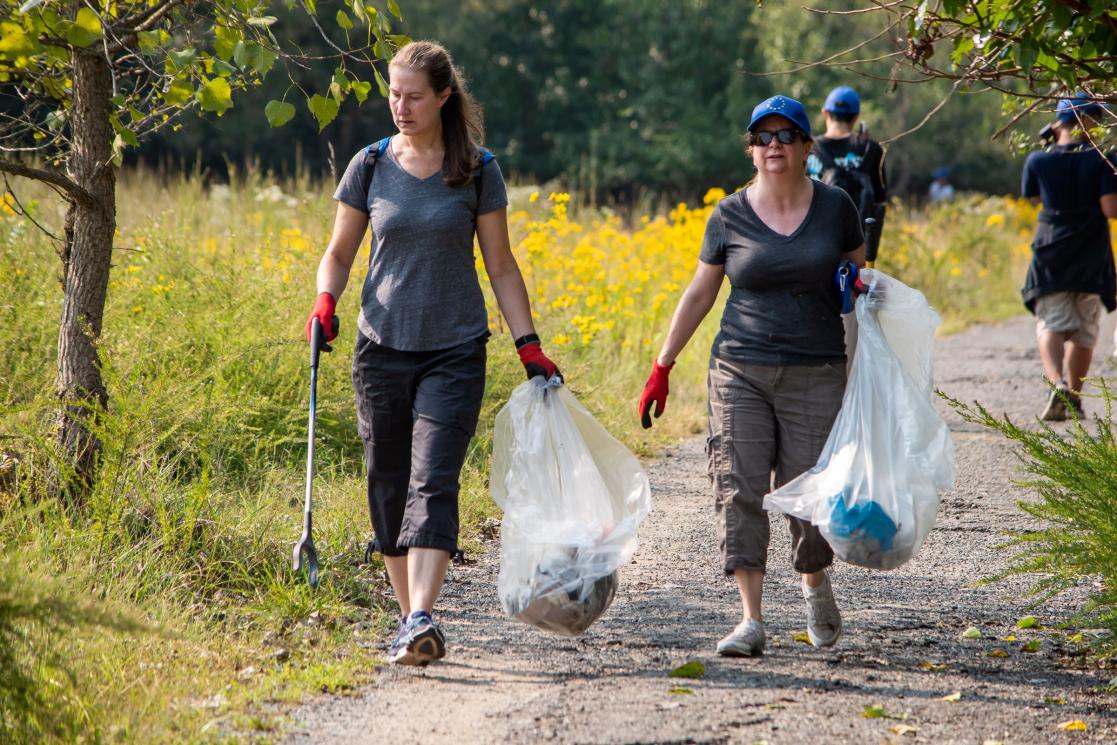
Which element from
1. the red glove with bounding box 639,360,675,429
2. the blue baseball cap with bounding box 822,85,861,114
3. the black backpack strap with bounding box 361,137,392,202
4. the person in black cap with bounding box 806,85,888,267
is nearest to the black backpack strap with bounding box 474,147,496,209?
the black backpack strap with bounding box 361,137,392,202

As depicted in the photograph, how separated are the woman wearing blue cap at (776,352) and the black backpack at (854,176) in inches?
126

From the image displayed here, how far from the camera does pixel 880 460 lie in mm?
3906

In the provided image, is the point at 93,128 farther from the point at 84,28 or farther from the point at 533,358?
the point at 533,358

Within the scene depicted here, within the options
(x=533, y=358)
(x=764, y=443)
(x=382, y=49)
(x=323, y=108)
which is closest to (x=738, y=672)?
(x=764, y=443)

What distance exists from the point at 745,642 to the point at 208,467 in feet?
6.78

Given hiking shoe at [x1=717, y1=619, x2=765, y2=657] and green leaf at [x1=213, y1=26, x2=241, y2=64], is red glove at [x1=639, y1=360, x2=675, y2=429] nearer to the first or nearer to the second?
hiking shoe at [x1=717, y1=619, x2=765, y2=657]

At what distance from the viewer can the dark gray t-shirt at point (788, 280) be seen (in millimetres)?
4086

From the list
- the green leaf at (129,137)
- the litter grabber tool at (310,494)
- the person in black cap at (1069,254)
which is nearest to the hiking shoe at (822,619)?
the litter grabber tool at (310,494)

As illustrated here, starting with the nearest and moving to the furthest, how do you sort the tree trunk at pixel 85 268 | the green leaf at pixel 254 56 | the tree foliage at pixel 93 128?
the green leaf at pixel 254 56 → the tree foliage at pixel 93 128 → the tree trunk at pixel 85 268

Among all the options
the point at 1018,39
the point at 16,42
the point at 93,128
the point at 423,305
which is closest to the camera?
the point at 1018,39

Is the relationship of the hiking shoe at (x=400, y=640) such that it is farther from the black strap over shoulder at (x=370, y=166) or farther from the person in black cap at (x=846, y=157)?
the person in black cap at (x=846, y=157)

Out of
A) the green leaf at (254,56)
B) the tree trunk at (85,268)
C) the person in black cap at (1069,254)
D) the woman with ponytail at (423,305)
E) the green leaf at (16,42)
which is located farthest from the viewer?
the person in black cap at (1069,254)

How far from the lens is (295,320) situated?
6.79 meters

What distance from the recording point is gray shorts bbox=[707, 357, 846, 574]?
4.11m
